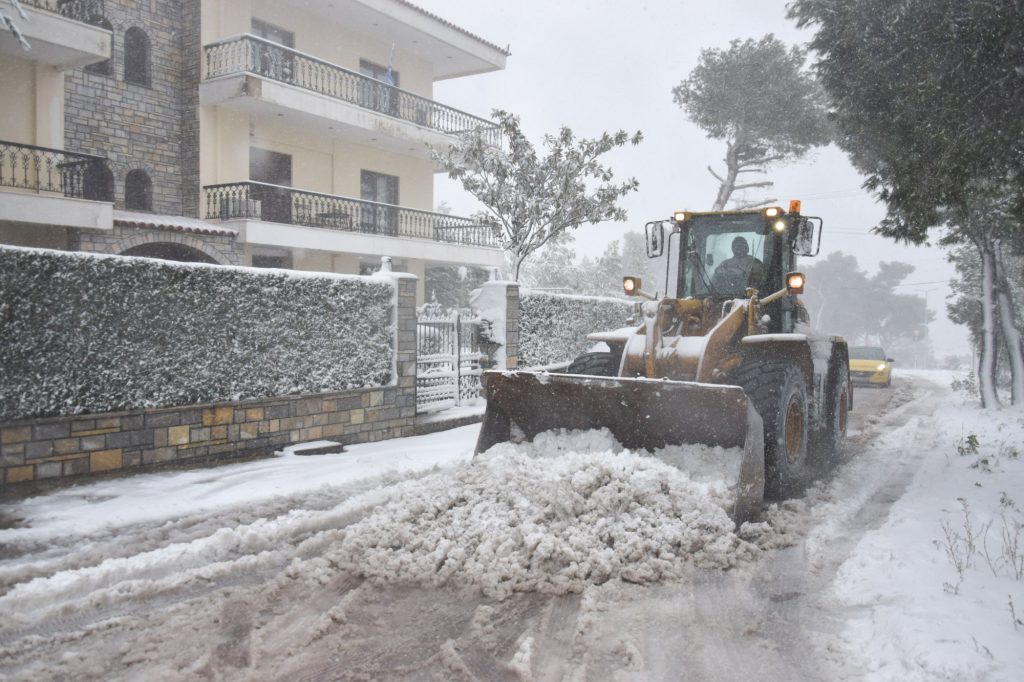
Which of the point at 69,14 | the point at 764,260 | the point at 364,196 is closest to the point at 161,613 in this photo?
the point at 764,260

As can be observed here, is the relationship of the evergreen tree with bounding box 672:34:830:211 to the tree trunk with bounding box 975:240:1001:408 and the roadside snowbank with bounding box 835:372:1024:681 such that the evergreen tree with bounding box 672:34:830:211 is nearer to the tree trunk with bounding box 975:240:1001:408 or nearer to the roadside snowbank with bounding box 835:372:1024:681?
the tree trunk with bounding box 975:240:1001:408

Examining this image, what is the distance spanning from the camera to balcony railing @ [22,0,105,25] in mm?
12531

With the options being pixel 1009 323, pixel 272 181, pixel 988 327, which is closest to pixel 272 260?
pixel 272 181

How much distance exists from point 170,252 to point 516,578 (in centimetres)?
1310

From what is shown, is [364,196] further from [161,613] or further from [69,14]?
[161,613]

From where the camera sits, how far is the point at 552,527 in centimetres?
443

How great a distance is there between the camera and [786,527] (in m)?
4.97

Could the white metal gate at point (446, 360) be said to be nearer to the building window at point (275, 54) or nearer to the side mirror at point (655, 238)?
the side mirror at point (655, 238)

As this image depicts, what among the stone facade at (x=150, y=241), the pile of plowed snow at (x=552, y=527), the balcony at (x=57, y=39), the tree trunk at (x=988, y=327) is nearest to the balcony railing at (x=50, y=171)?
the stone facade at (x=150, y=241)

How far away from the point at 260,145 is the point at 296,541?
13719 mm

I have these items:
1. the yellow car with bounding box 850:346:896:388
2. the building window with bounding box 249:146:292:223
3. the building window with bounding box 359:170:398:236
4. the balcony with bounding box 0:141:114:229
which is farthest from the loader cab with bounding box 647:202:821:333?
the yellow car with bounding box 850:346:896:388

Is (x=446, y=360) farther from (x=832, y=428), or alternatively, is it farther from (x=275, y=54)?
(x=275, y=54)

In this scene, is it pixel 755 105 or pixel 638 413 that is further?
pixel 755 105

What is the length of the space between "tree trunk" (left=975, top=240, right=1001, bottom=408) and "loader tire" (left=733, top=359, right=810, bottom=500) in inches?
337
